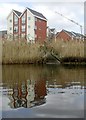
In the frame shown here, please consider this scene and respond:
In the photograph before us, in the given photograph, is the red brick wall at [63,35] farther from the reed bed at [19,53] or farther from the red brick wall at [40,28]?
the reed bed at [19,53]

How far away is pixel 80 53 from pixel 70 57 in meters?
0.88

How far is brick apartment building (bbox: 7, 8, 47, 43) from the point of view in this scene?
192 feet

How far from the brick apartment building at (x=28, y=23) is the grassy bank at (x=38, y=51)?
36.0 m

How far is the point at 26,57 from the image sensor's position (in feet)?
66.1

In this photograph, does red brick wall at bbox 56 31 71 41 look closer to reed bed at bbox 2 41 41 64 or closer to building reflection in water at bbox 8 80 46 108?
reed bed at bbox 2 41 41 64

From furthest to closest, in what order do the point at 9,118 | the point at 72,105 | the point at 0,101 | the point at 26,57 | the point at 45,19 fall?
the point at 45,19 → the point at 26,57 → the point at 0,101 → the point at 72,105 → the point at 9,118

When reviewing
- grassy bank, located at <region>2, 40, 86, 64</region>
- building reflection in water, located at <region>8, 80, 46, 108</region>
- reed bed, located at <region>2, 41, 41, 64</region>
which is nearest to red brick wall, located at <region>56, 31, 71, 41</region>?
grassy bank, located at <region>2, 40, 86, 64</region>

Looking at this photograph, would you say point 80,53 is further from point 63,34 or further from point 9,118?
point 63,34

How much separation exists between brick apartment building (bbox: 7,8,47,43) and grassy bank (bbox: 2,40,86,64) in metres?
36.0

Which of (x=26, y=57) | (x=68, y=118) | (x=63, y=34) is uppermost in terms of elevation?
(x=63, y=34)

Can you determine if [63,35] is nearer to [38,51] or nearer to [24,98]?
[38,51]

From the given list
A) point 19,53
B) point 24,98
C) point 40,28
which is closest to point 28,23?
point 40,28

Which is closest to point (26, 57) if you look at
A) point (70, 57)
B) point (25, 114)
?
point (70, 57)

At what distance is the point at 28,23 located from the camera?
59.4 metres
